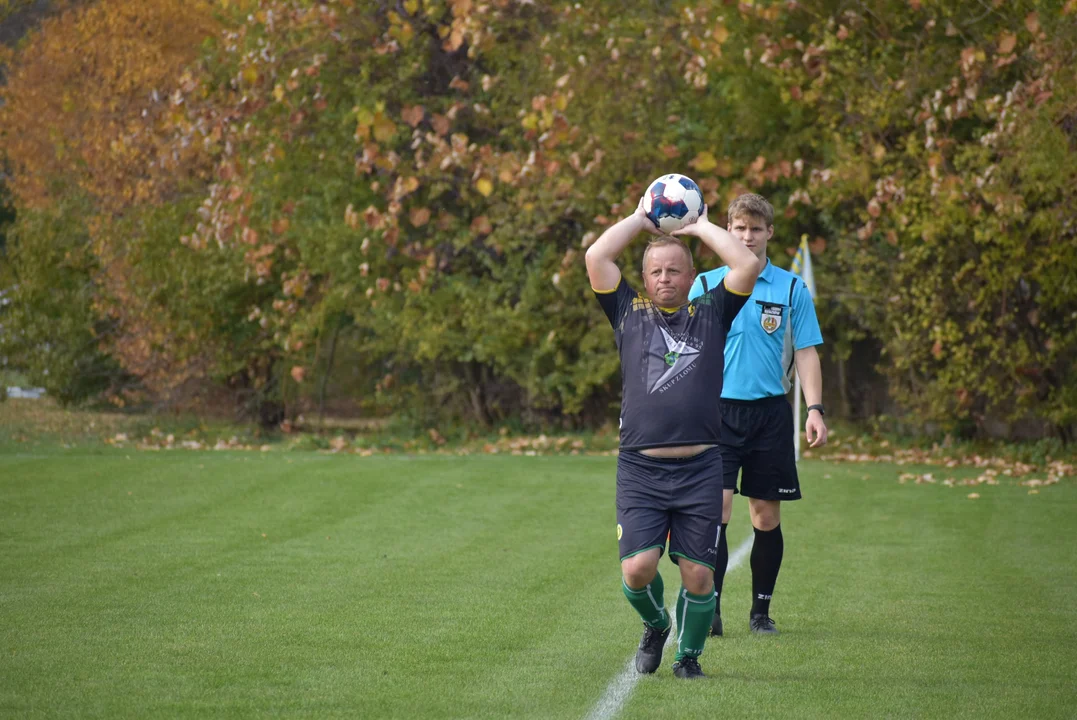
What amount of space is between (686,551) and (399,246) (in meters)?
13.7

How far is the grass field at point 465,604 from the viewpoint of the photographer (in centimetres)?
511

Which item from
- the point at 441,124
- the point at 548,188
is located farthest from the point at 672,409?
the point at 441,124

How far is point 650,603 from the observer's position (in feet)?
17.7

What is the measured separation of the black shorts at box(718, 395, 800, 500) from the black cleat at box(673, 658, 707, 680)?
44.4 inches

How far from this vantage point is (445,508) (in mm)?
11125

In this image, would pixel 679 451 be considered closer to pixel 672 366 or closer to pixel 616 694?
pixel 672 366

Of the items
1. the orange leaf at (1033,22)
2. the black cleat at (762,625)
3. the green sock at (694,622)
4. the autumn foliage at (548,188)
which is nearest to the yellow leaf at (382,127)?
the autumn foliage at (548,188)

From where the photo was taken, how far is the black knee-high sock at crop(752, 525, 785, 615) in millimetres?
6492

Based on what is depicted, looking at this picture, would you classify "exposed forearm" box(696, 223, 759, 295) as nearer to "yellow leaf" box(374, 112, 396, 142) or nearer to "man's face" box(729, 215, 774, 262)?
"man's face" box(729, 215, 774, 262)

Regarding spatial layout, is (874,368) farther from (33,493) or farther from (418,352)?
(33,493)

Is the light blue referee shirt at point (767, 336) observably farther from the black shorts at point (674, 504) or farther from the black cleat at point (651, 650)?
the black cleat at point (651, 650)

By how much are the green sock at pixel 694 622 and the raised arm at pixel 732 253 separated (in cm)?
133

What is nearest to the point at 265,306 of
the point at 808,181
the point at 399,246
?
the point at 399,246

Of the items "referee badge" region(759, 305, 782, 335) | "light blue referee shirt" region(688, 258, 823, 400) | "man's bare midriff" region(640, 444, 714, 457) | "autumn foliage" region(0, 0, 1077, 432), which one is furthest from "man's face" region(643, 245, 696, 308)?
"autumn foliage" region(0, 0, 1077, 432)
